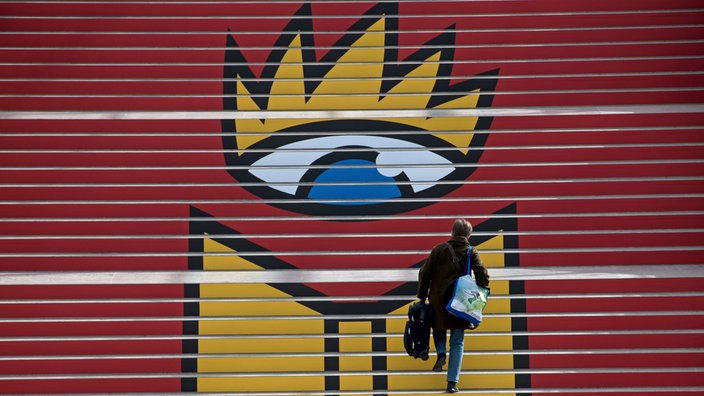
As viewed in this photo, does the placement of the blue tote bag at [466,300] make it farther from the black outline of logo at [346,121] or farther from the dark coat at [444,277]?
the black outline of logo at [346,121]

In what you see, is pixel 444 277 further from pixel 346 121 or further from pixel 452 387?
pixel 346 121

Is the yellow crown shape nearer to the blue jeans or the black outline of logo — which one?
the black outline of logo

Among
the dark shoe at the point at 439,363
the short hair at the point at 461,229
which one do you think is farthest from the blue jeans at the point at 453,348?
the short hair at the point at 461,229

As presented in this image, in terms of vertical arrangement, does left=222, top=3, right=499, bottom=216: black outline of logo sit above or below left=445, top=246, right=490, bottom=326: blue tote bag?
above

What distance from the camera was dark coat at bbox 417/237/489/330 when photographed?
17.5ft

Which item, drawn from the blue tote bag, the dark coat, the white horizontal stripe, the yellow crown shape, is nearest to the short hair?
the dark coat

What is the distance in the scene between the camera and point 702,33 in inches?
265

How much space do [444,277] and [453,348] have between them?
1.96 ft

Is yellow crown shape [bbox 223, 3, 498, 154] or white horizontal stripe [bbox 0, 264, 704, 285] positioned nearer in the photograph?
white horizontal stripe [bbox 0, 264, 704, 285]

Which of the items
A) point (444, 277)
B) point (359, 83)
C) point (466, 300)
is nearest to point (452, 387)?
point (466, 300)

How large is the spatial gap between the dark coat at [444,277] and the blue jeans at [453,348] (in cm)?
9

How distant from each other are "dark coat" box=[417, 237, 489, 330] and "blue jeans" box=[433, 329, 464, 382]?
0.09m

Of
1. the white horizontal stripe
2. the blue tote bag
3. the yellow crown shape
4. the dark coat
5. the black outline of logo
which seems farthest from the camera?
the yellow crown shape

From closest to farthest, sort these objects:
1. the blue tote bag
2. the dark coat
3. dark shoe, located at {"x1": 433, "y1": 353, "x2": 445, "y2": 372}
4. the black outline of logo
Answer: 1. the blue tote bag
2. the dark coat
3. dark shoe, located at {"x1": 433, "y1": 353, "x2": 445, "y2": 372}
4. the black outline of logo
